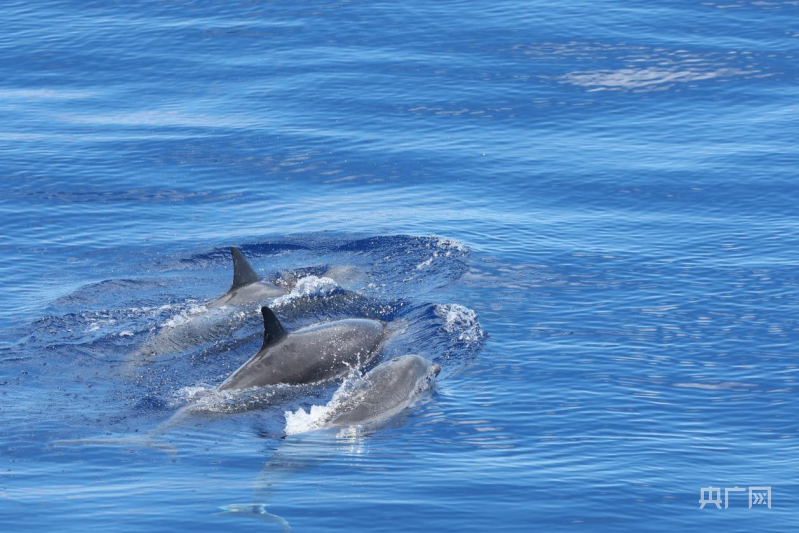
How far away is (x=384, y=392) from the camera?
1883cm

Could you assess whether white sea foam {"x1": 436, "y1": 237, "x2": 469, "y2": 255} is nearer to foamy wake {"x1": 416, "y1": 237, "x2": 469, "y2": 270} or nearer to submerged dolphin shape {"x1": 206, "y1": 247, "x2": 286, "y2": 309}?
foamy wake {"x1": 416, "y1": 237, "x2": 469, "y2": 270}

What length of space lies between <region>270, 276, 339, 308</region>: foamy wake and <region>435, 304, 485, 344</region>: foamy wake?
2622mm

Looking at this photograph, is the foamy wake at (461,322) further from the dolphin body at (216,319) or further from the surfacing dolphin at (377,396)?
the dolphin body at (216,319)

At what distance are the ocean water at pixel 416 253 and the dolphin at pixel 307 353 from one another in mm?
474

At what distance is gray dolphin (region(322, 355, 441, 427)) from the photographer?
18.2 m

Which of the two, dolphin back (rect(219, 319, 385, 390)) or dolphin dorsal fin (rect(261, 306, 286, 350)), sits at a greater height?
dolphin dorsal fin (rect(261, 306, 286, 350))

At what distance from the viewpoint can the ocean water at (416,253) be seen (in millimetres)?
16344

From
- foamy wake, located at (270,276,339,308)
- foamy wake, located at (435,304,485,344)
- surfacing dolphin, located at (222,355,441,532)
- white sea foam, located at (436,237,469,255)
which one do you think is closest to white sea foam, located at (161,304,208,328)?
foamy wake, located at (270,276,339,308)

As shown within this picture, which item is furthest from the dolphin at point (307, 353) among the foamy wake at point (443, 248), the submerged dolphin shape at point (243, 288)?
the foamy wake at point (443, 248)

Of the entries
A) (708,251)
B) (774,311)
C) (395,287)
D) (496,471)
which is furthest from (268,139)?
(496,471)

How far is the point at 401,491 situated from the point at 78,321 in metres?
9.39

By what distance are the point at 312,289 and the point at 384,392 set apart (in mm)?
5700

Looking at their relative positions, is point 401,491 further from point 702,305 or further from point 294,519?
point 702,305

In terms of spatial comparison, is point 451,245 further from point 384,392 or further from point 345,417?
point 345,417
